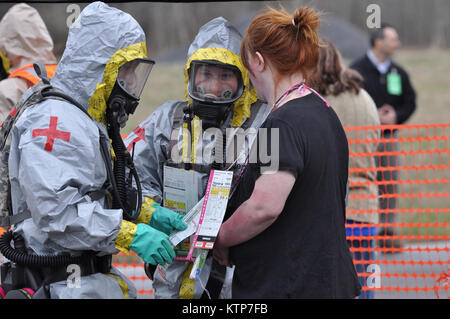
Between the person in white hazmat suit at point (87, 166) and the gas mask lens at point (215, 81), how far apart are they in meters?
0.34

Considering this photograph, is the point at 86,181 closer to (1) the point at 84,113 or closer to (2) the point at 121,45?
(1) the point at 84,113

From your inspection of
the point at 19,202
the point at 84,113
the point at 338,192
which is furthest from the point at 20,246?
the point at 338,192

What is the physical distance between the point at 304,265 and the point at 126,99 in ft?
3.85

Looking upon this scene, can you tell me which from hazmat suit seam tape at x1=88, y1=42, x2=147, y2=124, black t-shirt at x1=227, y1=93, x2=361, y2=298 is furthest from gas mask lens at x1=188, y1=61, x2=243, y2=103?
black t-shirt at x1=227, y1=93, x2=361, y2=298

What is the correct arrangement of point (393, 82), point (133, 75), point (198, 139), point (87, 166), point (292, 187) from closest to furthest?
point (292, 187), point (87, 166), point (133, 75), point (198, 139), point (393, 82)

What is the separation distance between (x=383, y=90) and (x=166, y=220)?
420 cm

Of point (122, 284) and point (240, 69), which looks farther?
point (240, 69)

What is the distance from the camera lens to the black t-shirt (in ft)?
8.33

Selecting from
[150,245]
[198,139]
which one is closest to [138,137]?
[198,139]

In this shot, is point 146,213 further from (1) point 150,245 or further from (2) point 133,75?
(2) point 133,75

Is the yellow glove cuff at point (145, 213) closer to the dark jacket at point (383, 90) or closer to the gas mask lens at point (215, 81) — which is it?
the gas mask lens at point (215, 81)

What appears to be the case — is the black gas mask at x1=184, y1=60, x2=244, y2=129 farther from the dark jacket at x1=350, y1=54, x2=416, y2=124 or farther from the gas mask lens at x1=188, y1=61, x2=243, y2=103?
the dark jacket at x1=350, y1=54, x2=416, y2=124

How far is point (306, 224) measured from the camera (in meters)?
2.59

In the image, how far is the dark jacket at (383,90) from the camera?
6641 mm
